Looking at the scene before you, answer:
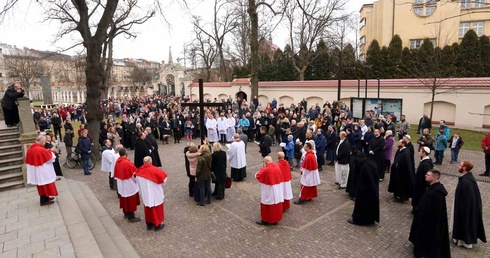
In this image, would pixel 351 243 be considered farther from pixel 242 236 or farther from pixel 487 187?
pixel 487 187

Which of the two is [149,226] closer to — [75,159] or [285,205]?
[285,205]

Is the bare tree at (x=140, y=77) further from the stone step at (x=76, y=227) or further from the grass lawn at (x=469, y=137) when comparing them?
the stone step at (x=76, y=227)

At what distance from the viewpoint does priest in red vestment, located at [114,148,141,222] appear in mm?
7457

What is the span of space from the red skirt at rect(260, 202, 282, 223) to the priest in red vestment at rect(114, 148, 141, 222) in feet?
10.5

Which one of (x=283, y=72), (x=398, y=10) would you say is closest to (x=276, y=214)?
(x=283, y=72)

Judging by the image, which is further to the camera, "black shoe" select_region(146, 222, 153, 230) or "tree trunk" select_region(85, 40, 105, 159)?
"tree trunk" select_region(85, 40, 105, 159)

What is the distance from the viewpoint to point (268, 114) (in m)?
17.8

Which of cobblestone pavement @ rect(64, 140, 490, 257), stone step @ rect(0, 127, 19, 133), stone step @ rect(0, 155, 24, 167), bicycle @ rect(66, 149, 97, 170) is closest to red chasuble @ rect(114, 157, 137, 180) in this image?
cobblestone pavement @ rect(64, 140, 490, 257)

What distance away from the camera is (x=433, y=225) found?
5.60 meters

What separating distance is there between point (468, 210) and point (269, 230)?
407cm

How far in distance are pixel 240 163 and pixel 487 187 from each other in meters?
7.84

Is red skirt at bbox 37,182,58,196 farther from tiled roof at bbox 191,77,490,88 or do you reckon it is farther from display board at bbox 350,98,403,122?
tiled roof at bbox 191,77,490,88

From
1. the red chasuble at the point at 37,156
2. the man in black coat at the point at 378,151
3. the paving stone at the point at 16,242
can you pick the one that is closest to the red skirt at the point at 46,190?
the red chasuble at the point at 37,156

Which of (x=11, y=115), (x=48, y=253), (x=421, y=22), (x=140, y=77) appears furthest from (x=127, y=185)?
(x=140, y=77)
